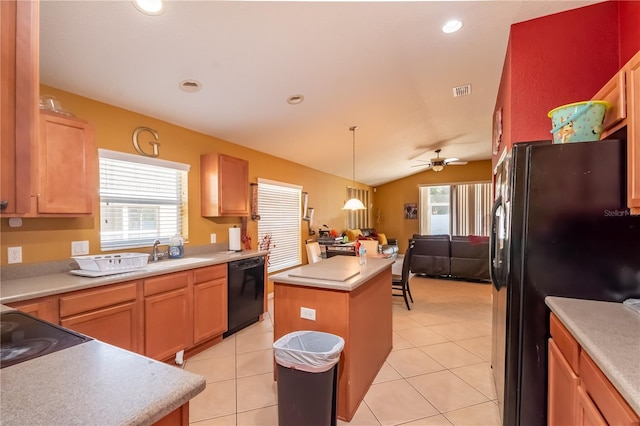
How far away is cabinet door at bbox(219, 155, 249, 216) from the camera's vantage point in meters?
3.49

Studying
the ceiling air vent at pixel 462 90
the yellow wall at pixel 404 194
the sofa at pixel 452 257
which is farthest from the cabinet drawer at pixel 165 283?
the yellow wall at pixel 404 194

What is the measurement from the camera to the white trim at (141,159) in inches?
102

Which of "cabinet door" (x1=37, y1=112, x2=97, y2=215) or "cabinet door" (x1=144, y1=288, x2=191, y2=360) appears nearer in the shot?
"cabinet door" (x1=37, y1=112, x2=97, y2=215)

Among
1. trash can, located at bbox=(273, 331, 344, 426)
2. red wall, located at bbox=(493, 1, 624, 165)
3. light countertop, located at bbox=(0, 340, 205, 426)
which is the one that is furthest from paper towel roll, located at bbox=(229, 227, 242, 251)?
red wall, located at bbox=(493, 1, 624, 165)

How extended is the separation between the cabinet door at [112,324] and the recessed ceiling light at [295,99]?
2.34m

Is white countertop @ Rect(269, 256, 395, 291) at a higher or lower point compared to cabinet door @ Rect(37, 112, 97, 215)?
lower

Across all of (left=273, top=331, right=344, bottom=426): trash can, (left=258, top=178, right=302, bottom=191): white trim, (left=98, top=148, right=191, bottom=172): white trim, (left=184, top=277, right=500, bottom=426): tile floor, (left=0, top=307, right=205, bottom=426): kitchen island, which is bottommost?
(left=184, top=277, right=500, bottom=426): tile floor

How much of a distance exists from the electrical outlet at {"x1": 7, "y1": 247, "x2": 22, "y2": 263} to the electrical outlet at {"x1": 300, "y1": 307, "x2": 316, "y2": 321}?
2098mm

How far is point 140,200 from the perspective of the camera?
295 cm

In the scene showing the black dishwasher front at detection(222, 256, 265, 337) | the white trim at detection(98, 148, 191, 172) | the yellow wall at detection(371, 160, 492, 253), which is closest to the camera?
the white trim at detection(98, 148, 191, 172)

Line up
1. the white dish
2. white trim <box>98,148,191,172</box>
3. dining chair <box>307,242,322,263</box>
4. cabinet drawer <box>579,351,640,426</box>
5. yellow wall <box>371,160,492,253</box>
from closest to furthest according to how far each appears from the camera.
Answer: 1. cabinet drawer <box>579,351,640,426</box>
2. the white dish
3. white trim <box>98,148,191,172</box>
4. dining chair <box>307,242,322,263</box>
5. yellow wall <box>371,160,492,253</box>

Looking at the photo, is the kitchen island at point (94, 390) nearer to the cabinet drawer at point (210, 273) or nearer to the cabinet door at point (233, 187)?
the cabinet drawer at point (210, 273)

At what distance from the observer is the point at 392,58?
8.28ft

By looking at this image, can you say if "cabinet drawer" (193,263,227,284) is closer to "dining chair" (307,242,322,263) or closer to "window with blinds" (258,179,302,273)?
"window with blinds" (258,179,302,273)
